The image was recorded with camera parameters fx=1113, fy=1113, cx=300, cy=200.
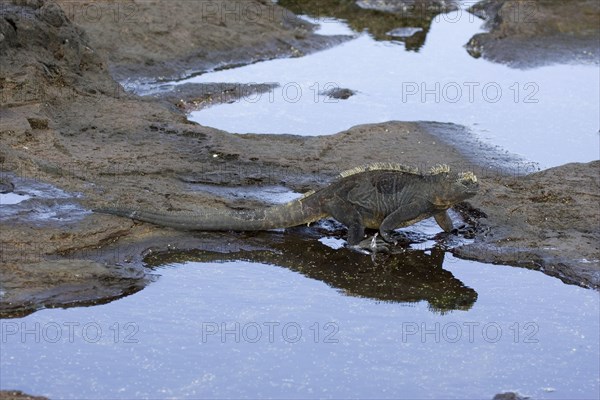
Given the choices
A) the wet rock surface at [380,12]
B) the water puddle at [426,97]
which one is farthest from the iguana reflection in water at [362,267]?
the wet rock surface at [380,12]

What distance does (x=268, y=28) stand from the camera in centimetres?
1766

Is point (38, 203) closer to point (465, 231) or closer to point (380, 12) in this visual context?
point (465, 231)

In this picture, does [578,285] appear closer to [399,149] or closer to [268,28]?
[399,149]

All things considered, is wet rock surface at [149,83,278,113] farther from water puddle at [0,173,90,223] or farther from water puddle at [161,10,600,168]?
water puddle at [0,173,90,223]

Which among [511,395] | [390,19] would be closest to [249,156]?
[511,395]

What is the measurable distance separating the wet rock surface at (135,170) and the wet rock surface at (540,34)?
4.38 meters

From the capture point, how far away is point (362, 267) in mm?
9008

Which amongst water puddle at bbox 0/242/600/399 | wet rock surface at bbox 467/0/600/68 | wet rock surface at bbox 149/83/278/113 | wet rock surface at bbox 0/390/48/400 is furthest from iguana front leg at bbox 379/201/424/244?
wet rock surface at bbox 467/0/600/68

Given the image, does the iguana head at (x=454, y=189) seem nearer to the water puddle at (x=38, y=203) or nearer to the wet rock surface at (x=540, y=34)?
the water puddle at (x=38, y=203)

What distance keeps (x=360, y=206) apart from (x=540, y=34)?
9223 millimetres

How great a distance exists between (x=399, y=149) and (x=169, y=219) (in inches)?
134

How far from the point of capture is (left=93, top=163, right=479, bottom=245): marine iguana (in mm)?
9344

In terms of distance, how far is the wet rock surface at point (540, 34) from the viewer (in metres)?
16.8

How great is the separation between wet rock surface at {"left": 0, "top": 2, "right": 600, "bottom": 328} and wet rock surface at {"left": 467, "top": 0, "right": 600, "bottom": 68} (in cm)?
438
